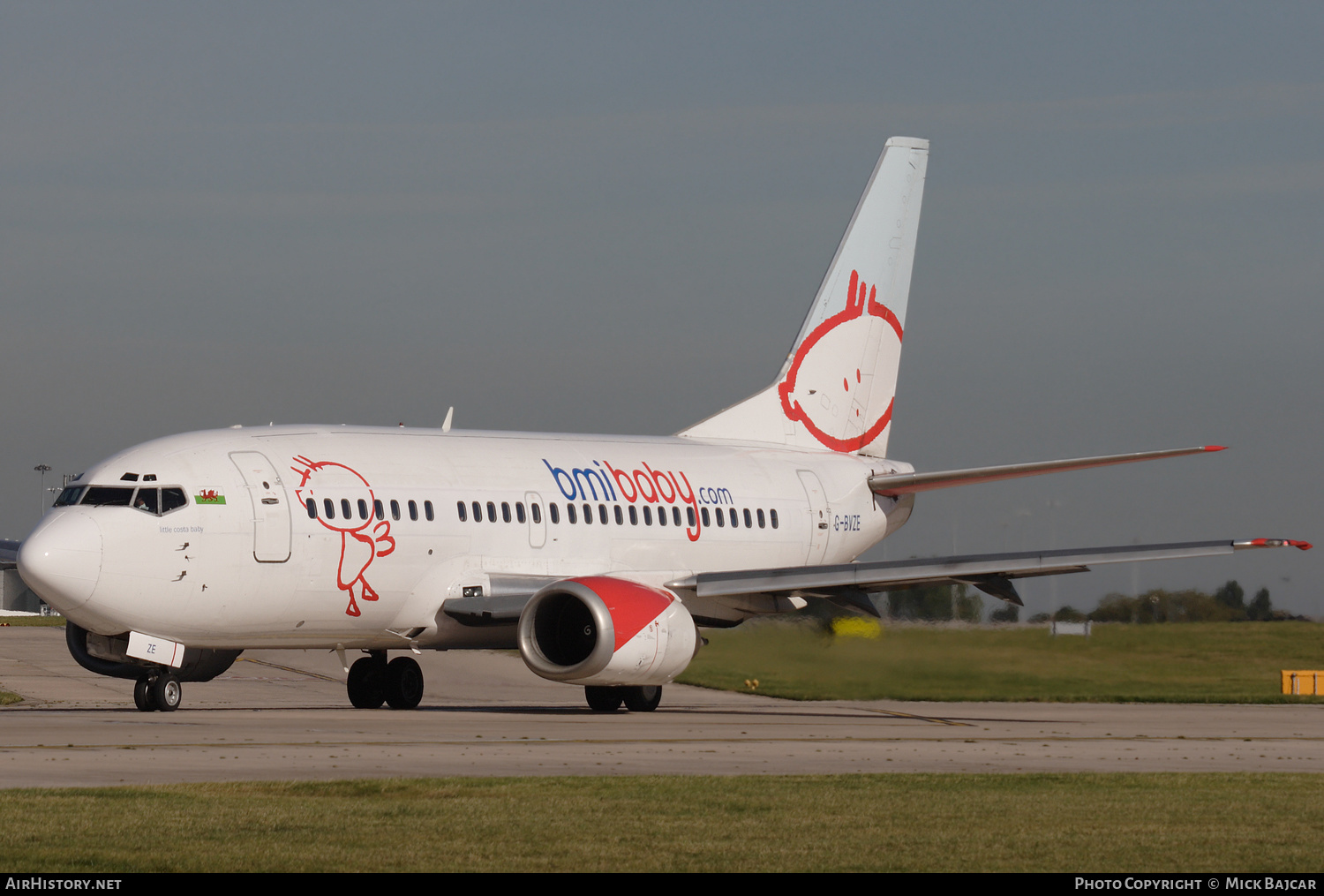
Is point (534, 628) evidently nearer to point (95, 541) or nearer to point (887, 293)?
point (95, 541)

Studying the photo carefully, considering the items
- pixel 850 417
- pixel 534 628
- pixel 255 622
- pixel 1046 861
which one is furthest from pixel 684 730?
pixel 850 417

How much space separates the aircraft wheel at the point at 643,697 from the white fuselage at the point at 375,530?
2.07m

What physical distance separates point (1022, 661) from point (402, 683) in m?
10.4

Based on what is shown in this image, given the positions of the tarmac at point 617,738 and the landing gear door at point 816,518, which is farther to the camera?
the landing gear door at point 816,518

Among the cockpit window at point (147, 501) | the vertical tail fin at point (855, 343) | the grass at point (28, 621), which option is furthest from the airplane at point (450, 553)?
the grass at point (28, 621)

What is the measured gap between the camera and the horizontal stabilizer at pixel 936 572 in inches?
979

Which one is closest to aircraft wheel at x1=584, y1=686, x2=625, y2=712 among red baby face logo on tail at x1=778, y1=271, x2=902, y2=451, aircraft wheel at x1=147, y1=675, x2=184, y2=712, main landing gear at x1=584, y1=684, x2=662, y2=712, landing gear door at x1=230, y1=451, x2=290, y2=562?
main landing gear at x1=584, y1=684, x2=662, y2=712

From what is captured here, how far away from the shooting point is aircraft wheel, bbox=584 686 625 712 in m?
27.9

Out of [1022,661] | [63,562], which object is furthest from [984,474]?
[63,562]

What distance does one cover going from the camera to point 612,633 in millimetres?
24906

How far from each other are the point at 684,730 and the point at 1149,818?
9.75 metres

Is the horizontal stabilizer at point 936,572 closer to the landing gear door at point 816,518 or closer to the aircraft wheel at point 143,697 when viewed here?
the landing gear door at point 816,518

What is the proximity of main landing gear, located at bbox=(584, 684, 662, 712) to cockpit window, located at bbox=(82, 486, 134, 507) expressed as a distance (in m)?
7.70

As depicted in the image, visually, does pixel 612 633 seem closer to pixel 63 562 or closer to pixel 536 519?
pixel 536 519
